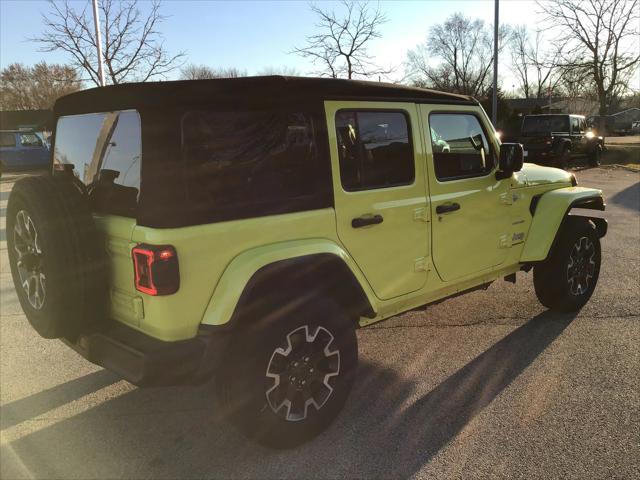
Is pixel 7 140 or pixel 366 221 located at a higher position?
pixel 7 140

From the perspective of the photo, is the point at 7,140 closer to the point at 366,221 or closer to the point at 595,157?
the point at 366,221

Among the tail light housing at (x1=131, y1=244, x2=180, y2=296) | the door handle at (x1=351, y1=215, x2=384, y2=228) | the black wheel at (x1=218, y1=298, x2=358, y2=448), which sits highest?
the door handle at (x1=351, y1=215, x2=384, y2=228)

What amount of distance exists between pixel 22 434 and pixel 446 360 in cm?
280

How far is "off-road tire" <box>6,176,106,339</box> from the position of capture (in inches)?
96.3

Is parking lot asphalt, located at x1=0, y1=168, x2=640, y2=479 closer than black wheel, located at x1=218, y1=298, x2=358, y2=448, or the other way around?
black wheel, located at x1=218, y1=298, x2=358, y2=448

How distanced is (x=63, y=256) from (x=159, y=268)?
0.56 m

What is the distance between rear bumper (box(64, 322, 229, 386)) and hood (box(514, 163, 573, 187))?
281 cm

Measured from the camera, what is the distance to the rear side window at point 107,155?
8.11 ft

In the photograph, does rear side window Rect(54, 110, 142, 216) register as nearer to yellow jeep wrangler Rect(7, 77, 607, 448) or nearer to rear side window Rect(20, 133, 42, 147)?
yellow jeep wrangler Rect(7, 77, 607, 448)

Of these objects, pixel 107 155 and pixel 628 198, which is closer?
pixel 107 155

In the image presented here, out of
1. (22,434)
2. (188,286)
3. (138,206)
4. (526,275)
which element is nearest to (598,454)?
(188,286)

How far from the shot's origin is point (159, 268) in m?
2.24

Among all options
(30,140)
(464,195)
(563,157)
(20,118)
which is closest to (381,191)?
(464,195)

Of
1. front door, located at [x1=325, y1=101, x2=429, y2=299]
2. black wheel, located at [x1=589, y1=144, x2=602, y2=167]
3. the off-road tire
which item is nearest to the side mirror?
front door, located at [x1=325, y1=101, x2=429, y2=299]
